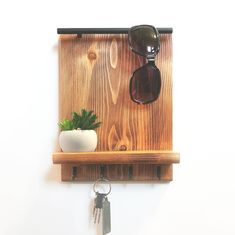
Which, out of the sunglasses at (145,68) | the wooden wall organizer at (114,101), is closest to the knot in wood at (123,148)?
the wooden wall organizer at (114,101)

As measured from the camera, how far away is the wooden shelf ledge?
29.7 inches

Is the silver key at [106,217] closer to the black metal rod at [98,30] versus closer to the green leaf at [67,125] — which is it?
the green leaf at [67,125]

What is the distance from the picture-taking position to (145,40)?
30.6 inches

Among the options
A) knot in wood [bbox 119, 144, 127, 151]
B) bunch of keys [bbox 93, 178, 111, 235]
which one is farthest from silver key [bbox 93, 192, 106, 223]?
knot in wood [bbox 119, 144, 127, 151]

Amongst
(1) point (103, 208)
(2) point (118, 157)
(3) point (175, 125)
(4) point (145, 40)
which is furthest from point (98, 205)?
(4) point (145, 40)

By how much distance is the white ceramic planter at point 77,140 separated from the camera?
760mm

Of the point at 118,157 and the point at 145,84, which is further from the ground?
the point at 145,84

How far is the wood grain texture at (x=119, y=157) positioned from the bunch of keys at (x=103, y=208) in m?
0.09

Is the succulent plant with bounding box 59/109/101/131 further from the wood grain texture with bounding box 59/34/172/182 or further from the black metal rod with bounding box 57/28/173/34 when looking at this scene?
the black metal rod with bounding box 57/28/173/34

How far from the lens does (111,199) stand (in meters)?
0.83

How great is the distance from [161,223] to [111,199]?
123 millimetres

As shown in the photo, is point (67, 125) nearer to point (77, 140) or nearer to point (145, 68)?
point (77, 140)

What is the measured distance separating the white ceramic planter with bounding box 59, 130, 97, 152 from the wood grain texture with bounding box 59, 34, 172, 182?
6 cm

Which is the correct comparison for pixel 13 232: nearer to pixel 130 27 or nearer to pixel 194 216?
pixel 194 216
